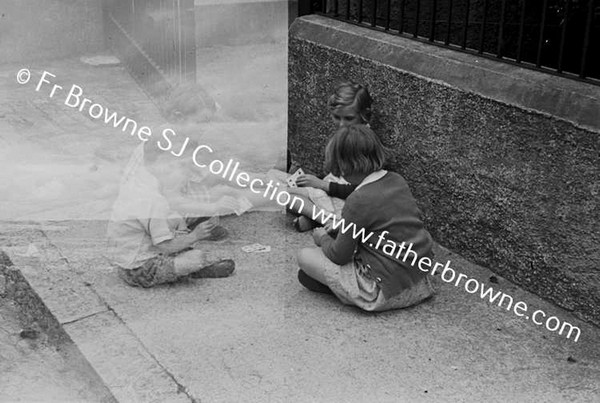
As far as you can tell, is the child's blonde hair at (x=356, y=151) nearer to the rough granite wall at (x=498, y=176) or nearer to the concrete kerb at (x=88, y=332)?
the rough granite wall at (x=498, y=176)

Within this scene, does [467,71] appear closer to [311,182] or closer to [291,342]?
[311,182]

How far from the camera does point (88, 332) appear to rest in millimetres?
4250

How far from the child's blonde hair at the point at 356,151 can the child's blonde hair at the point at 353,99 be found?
793mm

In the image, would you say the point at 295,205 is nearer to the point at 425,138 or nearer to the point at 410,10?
the point at 425,138

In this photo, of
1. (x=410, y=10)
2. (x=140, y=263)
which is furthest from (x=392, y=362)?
(x=410, y=10)

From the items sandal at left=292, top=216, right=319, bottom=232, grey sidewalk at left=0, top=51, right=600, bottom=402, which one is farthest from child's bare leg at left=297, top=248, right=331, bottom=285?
sandal at left=292, top=216, right=319, bottom=232

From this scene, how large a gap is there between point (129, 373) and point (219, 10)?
6.71 m

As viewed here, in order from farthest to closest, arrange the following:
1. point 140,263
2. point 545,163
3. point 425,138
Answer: point 425,138 → point 140,263 → point 545,163

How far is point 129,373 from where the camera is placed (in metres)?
3.91

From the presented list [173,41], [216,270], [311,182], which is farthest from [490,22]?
[216,270]

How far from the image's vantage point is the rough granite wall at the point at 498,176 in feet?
13.9

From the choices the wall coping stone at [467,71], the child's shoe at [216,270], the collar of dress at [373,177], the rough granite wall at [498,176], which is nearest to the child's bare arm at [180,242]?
the child's shoe at [216,270]

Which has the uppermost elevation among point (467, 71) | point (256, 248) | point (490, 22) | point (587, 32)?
point (587, 32)

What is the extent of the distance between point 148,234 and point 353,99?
4.70 ft
